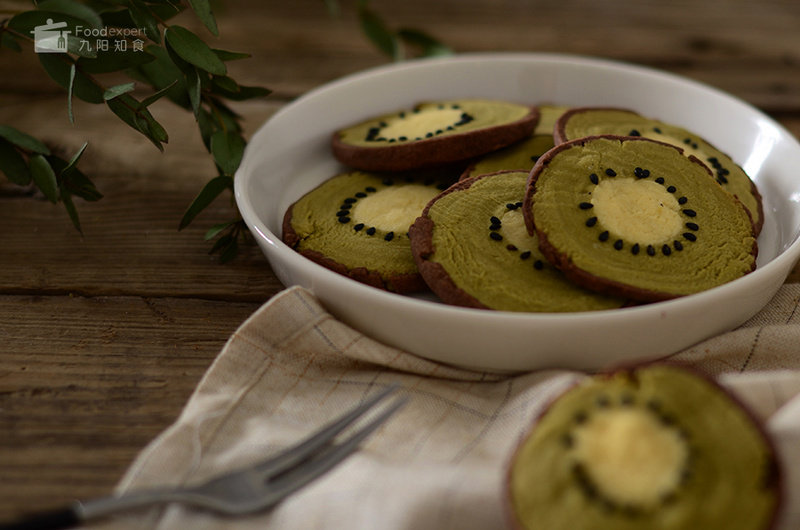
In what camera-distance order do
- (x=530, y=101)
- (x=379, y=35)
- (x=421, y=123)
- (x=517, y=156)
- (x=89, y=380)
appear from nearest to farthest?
(x=89, y=380)
(x=517, y=156)
(x=421, y=123)
(x=530, y=101)
(x=379, y=35)

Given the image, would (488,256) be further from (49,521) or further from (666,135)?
(49,521)

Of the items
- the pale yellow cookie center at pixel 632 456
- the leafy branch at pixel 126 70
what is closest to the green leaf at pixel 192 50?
the leafy branch at pixel 126 70

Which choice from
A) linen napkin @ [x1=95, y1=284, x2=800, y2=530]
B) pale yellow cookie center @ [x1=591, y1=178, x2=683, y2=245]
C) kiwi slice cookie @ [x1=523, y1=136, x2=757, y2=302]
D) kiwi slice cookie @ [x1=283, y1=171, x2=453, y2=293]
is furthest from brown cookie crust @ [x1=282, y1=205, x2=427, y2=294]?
pale yellow cookie center @ [x1=591, y1=178, x2=683, y2=245]

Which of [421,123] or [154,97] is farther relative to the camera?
[421,123]

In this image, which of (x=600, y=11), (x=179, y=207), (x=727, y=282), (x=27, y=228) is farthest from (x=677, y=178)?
(x=600, y=11)

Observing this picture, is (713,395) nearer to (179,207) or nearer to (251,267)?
(251,267)

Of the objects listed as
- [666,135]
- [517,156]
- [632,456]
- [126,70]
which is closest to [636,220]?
[517,156]

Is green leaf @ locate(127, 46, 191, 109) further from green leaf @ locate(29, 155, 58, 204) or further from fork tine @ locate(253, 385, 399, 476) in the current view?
fork tine @ locate(253, 385, 399, 476)
